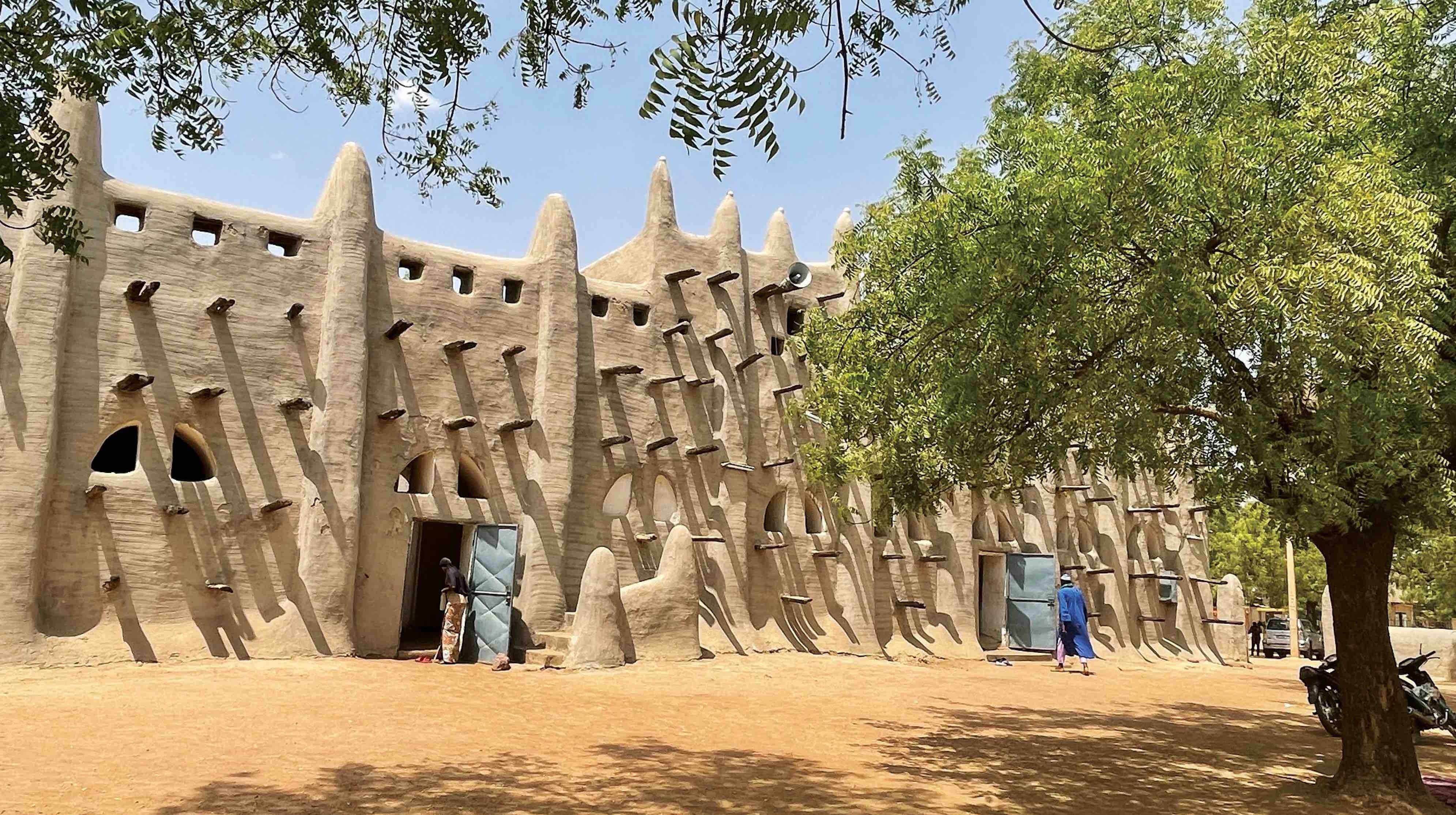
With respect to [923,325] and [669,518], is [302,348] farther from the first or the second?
[923,325]

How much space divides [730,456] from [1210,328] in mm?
14708

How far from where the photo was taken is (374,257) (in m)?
17.8

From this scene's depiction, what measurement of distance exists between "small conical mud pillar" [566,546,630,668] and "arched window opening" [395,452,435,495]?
3542mm

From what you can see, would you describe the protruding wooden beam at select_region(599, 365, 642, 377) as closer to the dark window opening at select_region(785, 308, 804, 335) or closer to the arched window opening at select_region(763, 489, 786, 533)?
the arched window opening at select_region(763, 489, 786, 533)

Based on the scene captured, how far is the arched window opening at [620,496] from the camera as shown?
780 inches

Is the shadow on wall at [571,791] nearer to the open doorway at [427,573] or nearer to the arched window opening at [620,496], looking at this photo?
the arched window opening at [620,496]

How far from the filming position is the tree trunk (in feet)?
26.1

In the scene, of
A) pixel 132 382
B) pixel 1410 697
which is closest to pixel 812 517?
pixel 1410 697

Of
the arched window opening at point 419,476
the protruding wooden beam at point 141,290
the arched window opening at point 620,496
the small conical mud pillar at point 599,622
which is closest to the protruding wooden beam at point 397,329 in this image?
the arched window opening at point 419,476

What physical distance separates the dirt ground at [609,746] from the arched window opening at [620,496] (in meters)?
4.77

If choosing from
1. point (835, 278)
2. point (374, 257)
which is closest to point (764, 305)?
point (835, 278)

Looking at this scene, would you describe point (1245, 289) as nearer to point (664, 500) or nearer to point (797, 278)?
point (664, 500)

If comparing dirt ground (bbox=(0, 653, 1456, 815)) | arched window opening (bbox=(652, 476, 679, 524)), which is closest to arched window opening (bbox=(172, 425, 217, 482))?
dirt ground (bbox=(0, 653, 1456, 815))

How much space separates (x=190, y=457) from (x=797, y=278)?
12932 millimetres
